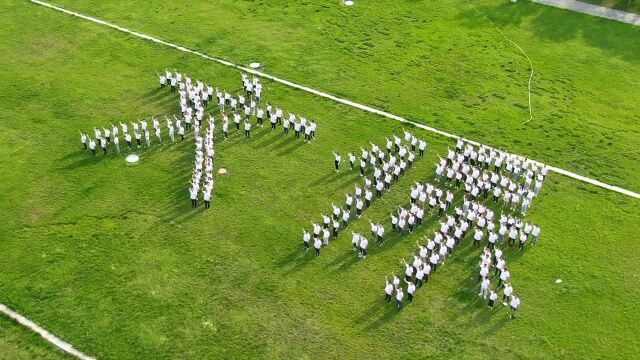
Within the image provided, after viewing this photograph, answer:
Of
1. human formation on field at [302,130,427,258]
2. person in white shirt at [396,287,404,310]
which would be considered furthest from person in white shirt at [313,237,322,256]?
person in white shirt at [396,287,404,310]

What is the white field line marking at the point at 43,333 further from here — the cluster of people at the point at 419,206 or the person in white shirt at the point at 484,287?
the person in white shirt at the point at 484,287

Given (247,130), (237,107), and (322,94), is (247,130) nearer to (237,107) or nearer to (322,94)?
(237,107)

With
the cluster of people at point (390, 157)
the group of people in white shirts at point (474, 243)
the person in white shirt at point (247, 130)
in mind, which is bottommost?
the group of people in white shirts at point (474, 243)

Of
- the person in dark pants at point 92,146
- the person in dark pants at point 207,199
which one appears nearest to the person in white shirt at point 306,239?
the person in dark pants at point 207,199

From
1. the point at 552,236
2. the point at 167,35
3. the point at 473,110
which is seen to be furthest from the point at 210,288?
the point at 167,35

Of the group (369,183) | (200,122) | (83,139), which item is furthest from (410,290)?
(83,139)

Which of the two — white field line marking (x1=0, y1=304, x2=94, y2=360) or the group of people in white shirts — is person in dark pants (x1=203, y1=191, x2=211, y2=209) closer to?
the group of people in white shirts
